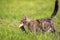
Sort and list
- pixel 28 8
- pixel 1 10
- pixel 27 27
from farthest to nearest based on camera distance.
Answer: pixel 28 8 → pixel 1 10 → pixel 27 27

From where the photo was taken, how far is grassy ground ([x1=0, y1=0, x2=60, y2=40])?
9.90m

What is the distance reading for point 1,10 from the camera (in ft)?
53.8

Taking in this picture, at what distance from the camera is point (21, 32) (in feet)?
34.2

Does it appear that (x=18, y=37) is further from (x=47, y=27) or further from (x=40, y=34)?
(x=47, y=27)

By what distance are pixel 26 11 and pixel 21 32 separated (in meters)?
6.27

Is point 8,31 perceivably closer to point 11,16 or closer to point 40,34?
point 40,34

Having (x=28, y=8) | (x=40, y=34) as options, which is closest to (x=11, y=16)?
(x=28, y=8)

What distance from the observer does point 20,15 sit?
15.5 m

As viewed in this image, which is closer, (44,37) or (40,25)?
(44,37)

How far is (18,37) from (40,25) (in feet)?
5.96

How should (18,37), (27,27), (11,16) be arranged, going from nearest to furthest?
(18,37)
(27,27)
(11,16)

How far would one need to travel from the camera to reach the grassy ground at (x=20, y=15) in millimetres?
9898

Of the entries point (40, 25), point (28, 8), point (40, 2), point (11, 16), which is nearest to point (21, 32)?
point (40, 25)

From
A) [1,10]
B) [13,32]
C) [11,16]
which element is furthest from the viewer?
[1,10]
